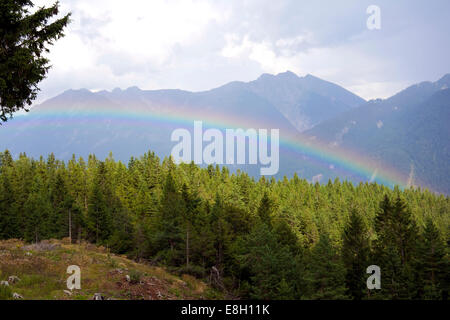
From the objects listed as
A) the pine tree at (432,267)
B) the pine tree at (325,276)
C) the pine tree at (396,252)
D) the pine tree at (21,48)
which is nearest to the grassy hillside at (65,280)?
the pine tree at (21,48)

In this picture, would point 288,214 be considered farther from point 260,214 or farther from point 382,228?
point 382,228

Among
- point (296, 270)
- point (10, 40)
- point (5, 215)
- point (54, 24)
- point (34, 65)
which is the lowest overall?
point (296, 270)

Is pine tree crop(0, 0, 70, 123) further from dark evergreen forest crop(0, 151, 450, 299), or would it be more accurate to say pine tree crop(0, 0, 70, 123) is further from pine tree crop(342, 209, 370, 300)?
pine tree crop(342, 209, 370, 300)

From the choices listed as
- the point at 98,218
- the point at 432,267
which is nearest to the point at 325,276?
the point at 432,267

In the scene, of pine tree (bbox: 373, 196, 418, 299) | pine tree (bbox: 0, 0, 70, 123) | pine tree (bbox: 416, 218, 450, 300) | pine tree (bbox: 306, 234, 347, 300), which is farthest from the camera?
pine tree (bbox: 416, 218, 450, 300)

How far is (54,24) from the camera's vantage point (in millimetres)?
15109

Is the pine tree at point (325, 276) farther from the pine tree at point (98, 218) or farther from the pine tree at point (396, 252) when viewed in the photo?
the pine tree at point (98, 218)

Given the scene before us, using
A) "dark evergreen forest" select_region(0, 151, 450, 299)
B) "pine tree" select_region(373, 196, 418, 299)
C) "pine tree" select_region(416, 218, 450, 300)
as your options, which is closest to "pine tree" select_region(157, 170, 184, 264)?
"dark evergreen forest" select_region(0, 151, 450, 299)

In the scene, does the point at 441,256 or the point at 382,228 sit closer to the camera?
Answer: the point at 441,256

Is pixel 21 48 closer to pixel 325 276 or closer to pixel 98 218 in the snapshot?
pixel 325 276

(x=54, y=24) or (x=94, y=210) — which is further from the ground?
(x=54, y=24)

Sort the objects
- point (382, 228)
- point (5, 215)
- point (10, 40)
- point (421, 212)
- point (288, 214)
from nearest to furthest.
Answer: point (10, 40), point (382, 228), point (5, 215), point (288, 214), point (421, 212)

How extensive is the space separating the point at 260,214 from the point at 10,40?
52373 mm
